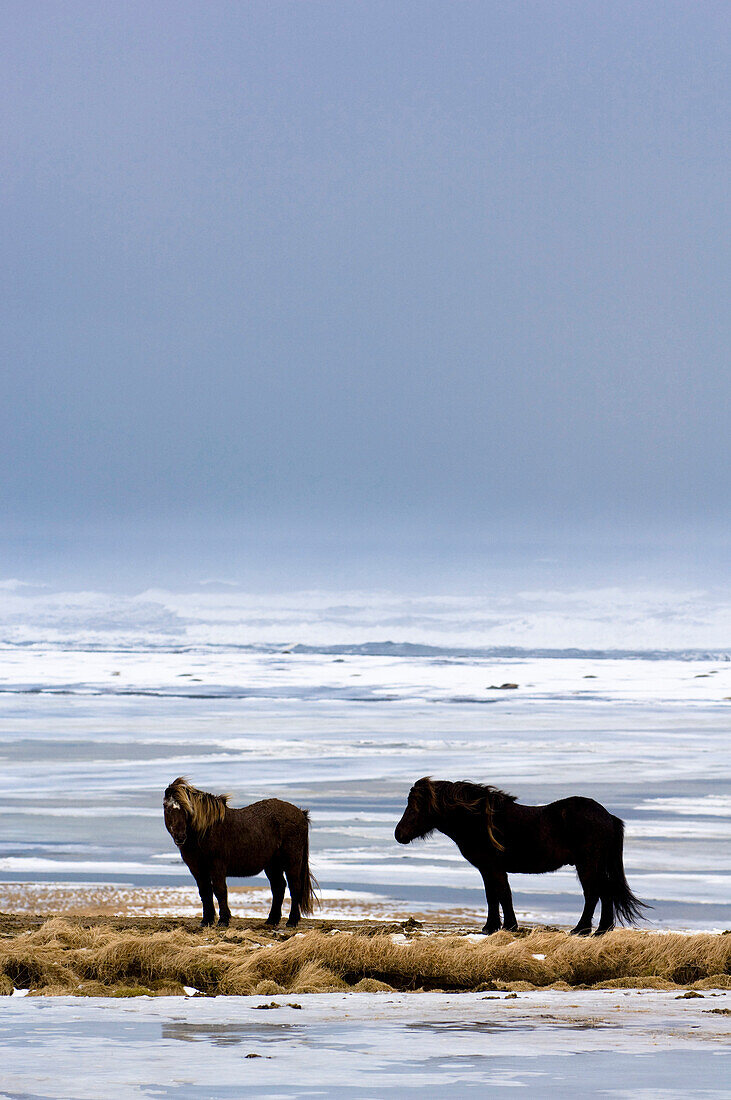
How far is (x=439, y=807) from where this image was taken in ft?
35.9

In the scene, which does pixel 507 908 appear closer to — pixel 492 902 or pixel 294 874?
pixel 492 902

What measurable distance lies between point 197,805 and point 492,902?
2515mm

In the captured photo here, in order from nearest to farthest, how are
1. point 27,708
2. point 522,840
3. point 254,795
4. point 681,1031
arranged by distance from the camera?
point 681,1031
point 522,840
point 254,795
point 27,708

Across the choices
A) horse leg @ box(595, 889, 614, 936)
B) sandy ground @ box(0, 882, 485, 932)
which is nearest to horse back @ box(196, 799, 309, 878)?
sandy ground @ box(0, 882, 485, 932)

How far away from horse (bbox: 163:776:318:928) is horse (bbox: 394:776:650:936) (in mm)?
1274

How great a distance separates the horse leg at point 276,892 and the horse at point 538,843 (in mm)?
1445

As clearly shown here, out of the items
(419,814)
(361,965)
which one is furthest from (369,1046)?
(419,814)

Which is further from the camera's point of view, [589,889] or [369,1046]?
[589,889]

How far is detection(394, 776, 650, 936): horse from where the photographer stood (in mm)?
10344

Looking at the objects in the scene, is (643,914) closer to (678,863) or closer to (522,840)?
(522,840)

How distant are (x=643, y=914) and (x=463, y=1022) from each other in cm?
523

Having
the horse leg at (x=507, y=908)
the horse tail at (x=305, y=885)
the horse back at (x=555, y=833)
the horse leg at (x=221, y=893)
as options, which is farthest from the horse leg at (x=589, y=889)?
the horse leg at (x=221, y=893)

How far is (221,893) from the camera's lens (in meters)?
10.5

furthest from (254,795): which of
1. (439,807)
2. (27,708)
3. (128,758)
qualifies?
(27,708)
